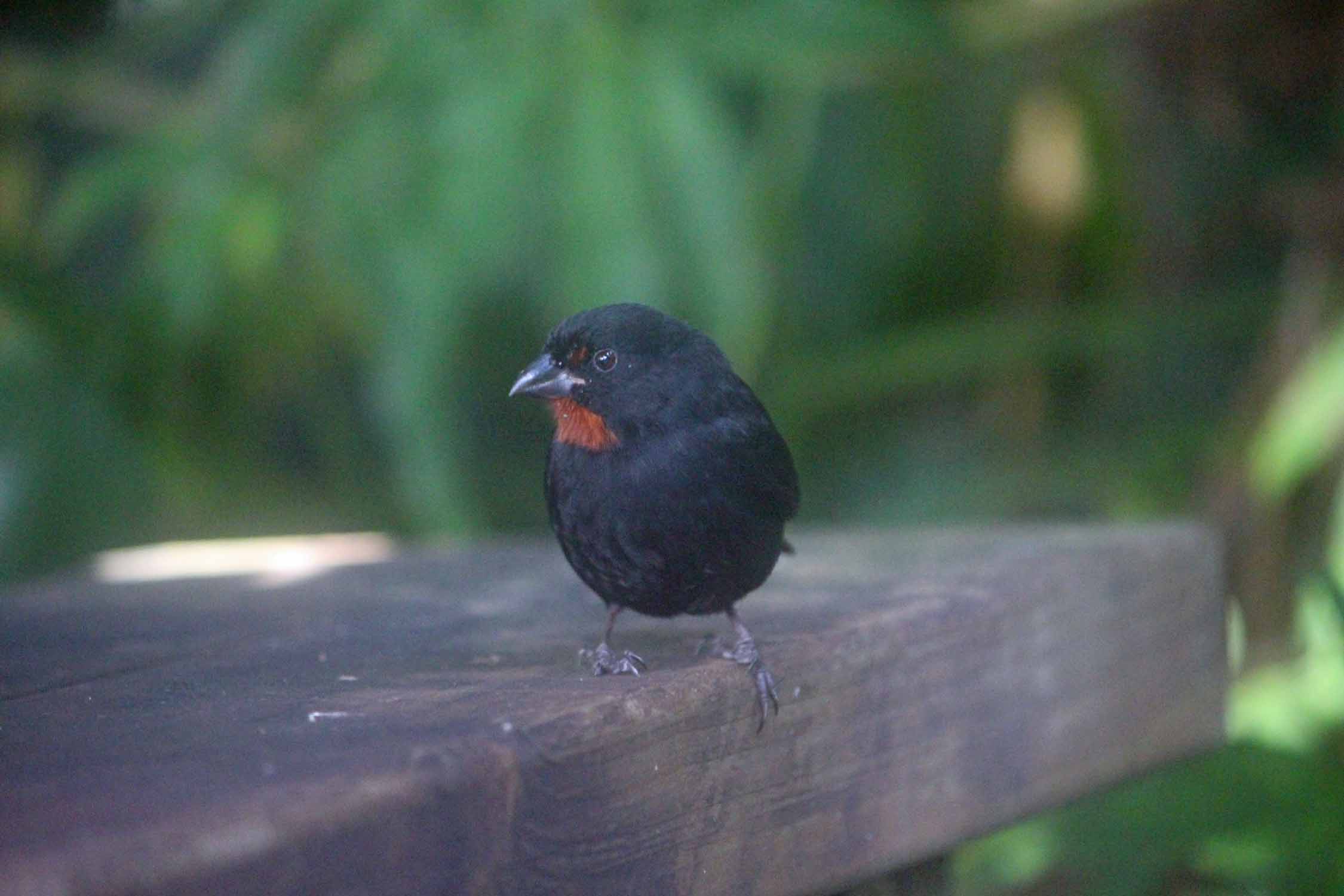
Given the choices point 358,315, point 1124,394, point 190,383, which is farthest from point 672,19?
point 1124,394

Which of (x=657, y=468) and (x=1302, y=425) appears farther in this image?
(x=1302, y=425)

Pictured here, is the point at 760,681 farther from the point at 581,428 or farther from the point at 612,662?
the point at 581,428

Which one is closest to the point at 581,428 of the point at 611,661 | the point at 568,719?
the point at 611,661

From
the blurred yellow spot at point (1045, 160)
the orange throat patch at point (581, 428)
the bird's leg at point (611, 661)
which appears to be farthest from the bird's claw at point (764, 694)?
the blurred yellow spot at point (1045, 160)

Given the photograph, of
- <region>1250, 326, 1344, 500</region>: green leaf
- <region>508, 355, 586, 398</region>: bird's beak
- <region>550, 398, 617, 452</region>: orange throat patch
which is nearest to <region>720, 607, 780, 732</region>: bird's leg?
<region>550, 398, 617, 452</region>: orange throat patch

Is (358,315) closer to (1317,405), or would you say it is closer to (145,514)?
(145,514)
